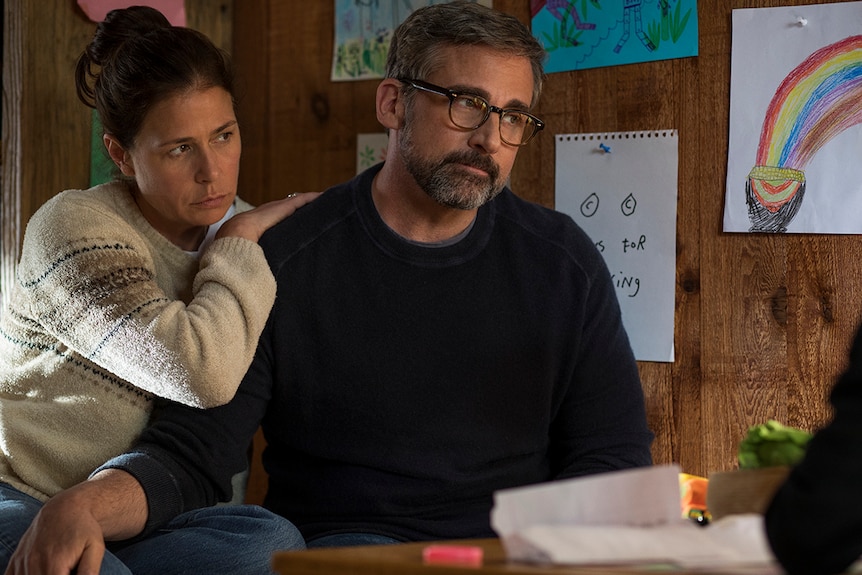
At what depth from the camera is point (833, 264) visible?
1.55 m

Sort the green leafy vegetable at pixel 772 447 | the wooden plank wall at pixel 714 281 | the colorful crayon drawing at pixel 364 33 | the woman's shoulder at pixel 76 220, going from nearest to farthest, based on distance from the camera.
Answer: the green leafy vegetable at pixel 772 447 < the woman's shoulder at pixel 76 220 < the wooden plank wall at pixel 714 281 < the colorful crayon drawing at pixel 364 33

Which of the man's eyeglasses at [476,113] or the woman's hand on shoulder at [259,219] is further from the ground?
the man's eyeglasses at [476,113]

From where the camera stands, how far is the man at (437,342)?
146 centimetres

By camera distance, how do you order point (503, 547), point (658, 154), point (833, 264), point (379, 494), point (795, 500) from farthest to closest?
point (658, 154) < point (833, 264) < point (379, 494) < point (503, 547) < point (795, 500)

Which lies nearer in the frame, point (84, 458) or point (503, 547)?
point (503, 547)

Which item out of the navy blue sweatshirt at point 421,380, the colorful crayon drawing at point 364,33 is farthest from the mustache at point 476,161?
the colorful crayon drawing at point 364,33

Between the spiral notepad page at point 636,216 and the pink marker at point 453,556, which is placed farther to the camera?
the spiral notepad page at point 636,216

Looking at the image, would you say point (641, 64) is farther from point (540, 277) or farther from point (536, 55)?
point (540, 277)

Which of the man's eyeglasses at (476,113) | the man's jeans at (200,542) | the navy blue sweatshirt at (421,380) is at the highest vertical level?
the man's eyeglasses at (476,113)

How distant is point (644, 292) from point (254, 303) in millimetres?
678

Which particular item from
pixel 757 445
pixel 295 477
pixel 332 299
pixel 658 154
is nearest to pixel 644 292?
pixel 658 154

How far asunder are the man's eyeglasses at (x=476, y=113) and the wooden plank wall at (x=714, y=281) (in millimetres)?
278

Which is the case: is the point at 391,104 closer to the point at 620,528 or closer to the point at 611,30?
the point at 611,30

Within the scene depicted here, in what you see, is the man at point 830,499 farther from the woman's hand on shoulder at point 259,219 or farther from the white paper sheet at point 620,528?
the woman's hand on shoulder at point 259,219
